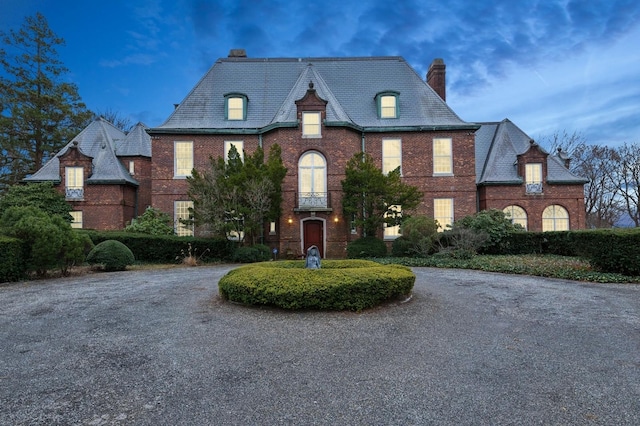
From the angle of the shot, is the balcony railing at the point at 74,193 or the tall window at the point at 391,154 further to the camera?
the balcony railing at the point at 74,193

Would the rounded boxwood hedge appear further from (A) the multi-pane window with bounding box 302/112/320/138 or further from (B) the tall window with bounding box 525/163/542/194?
(B) the tall window with bounding box 525/163/542/194

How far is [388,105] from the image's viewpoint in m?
21.9

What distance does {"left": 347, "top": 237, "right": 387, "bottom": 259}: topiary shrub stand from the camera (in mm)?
17406

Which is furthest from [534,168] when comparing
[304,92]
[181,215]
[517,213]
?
[181,215]

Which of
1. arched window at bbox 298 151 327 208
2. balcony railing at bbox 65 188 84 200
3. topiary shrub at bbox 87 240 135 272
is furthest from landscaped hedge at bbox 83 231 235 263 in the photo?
balcony railing at bbox 65 188 84 200

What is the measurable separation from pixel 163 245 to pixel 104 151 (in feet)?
33.7

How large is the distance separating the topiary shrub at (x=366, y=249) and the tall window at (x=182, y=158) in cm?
1008

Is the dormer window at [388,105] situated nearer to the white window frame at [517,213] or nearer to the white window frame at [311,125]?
the white window frame at [311,125]

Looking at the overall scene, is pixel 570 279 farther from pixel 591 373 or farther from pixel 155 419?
pixel 155 419

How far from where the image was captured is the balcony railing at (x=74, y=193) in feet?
70.8

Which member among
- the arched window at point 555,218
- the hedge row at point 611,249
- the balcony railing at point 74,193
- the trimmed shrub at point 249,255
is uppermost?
the balcony railing at point 74,193

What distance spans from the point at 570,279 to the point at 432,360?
846 cm

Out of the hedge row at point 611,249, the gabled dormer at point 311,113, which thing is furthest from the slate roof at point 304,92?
the hedge row at point 611,249

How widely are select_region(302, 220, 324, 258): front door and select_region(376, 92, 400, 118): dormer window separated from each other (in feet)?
24.4
